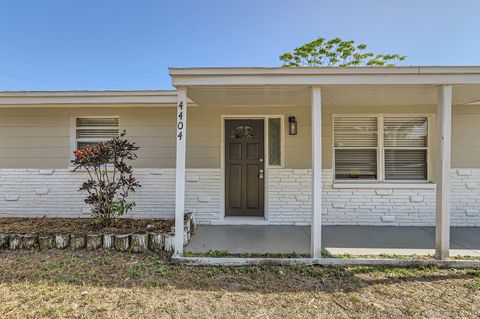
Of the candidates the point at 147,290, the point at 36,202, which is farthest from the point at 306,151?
the point at 36,202

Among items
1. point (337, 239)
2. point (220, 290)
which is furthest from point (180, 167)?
point (337, 239)

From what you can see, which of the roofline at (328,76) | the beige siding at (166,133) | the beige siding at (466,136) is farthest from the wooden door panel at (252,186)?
the beige siding at (466,136)

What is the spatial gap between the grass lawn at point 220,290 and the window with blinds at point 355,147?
2.52m

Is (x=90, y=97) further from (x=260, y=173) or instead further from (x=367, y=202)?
(x=367, y=202)

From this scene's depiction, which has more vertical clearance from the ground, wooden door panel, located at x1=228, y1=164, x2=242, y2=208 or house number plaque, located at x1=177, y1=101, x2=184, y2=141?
house number plaque, located at x1=177, y1=101, x2=184, y2=141

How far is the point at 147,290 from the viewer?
9.50 feet

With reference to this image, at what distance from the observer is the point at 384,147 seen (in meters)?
5.57

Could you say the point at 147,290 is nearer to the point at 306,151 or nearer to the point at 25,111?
the point at 306,151

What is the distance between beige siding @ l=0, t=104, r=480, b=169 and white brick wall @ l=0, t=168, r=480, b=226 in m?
0.24

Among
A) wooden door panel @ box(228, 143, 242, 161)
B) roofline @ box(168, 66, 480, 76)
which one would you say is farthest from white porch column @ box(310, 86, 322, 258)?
wooden door panel @ box(228, 143, 242, 161)

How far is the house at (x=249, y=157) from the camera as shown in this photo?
17.7 ft

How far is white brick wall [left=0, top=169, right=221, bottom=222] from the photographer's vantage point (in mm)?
5539

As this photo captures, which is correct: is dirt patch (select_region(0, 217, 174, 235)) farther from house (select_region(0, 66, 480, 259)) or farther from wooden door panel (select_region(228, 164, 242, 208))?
wooden door panel (select_region(228, 164, 242, 208))

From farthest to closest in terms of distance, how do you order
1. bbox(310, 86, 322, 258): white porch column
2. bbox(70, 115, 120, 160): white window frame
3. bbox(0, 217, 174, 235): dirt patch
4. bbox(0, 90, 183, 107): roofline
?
bbox(70, 115, 120, 160): white window frame, bbox(0, 90, 183, 107): roofline, bbox(0, 217, 174, 235): dirt patch, bbox(310, 86, 322, 258): white porch column
